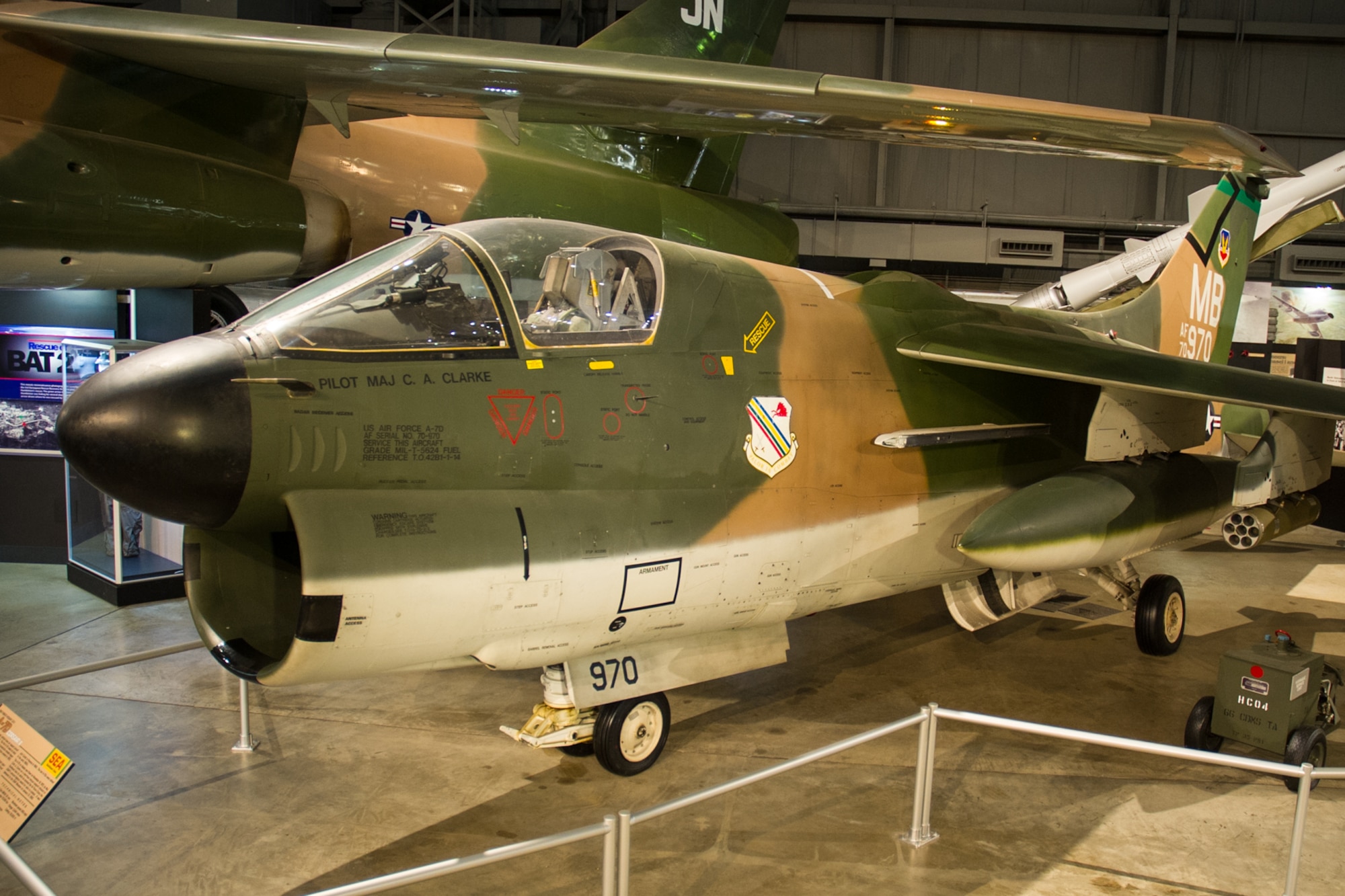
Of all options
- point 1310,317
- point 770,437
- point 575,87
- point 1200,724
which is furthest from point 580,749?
point 1310,317

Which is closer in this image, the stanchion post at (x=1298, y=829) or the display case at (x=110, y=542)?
the stanchion post at (x=1298, y=829)

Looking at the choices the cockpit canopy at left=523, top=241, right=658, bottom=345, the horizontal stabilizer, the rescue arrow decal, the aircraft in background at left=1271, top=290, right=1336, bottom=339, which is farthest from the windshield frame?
the aircraft in background at left=1271, top=290, right=1336, bottom=339

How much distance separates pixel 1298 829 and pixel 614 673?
302 cm

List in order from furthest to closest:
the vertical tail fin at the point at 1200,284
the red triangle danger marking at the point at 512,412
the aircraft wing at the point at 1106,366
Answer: the vertical tail fin at the point at 1200,284
the aircraft wing at the point at 1106,366
the red triangle danger marking at the point at 512,412

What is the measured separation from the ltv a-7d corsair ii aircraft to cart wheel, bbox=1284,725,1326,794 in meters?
1.48

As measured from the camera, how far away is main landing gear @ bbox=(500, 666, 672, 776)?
15.6 ft

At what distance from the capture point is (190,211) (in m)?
5.87

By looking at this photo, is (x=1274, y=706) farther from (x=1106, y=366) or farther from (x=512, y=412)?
(x=512, y=412)

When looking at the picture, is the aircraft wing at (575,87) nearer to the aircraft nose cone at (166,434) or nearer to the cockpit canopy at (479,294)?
the cockpit canopy at (479,294)

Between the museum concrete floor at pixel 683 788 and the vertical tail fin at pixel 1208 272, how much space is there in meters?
3.64

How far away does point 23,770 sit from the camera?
9.87 feet

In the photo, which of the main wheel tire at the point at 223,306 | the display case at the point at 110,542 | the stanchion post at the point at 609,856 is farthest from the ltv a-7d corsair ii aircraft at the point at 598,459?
the main wheel tire at the point at 223,306

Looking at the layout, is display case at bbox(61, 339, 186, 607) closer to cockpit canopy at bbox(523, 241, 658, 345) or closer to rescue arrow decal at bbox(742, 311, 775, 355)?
cockpit canopy at bbox(523, 241, 658, 345)

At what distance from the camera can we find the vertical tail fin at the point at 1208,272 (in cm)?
928
